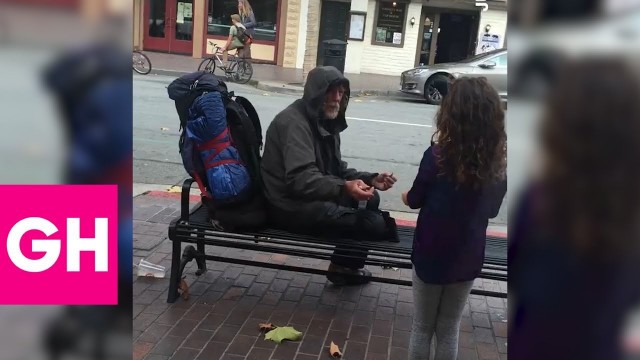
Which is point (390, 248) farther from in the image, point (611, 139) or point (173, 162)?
point (173, 162)

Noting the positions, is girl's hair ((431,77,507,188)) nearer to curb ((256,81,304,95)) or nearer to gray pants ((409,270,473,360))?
gray pants ((409,270,473,360))

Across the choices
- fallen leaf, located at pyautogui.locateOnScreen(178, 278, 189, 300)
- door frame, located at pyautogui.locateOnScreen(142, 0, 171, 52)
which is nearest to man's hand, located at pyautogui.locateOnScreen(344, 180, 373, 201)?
fallen leaf, located at pyautogui.locateOnScreen(178, 278, 189, 300)

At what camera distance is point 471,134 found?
2404 millimetres

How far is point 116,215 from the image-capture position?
158cm

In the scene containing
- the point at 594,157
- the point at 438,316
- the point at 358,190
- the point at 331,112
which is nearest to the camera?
the point at 594,157

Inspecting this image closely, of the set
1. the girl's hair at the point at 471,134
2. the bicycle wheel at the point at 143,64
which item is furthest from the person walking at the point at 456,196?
the bicycle wheel at the point at 143,64

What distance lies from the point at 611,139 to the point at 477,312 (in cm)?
314

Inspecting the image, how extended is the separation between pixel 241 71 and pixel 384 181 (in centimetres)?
1304

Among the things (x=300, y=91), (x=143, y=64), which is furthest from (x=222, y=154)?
(x=143, y=64)

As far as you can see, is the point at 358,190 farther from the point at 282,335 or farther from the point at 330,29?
the point at 330,29

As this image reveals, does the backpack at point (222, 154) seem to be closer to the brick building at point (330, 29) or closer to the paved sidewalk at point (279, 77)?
the paved sidewalk at point (279, 77)

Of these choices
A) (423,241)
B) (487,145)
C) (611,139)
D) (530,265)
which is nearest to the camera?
(611,139)

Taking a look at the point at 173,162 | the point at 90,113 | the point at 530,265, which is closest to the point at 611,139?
the point at 530,265

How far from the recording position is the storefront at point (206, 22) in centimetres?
2088
